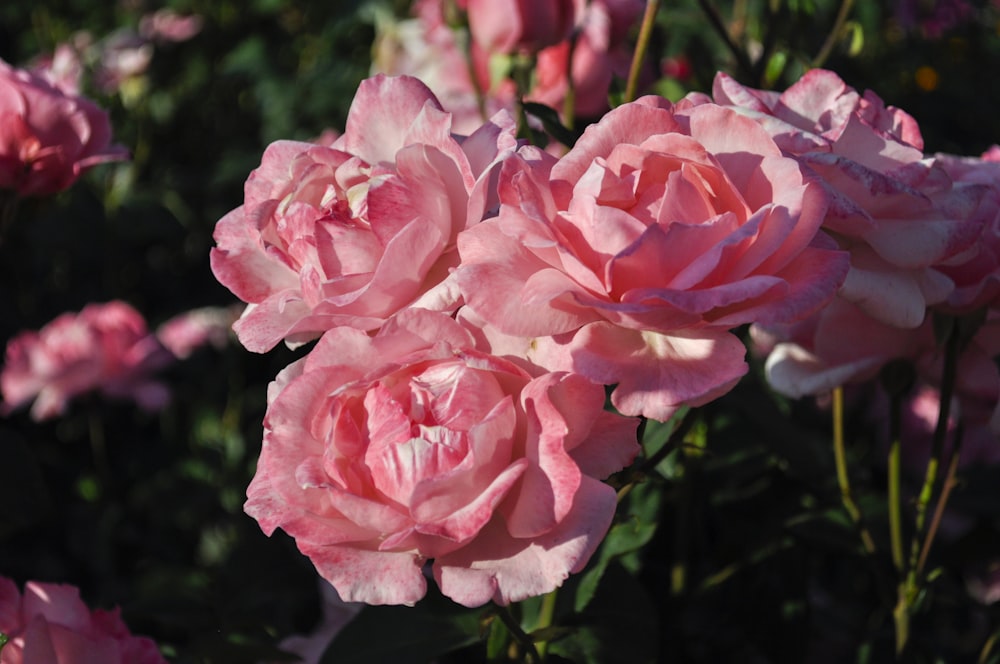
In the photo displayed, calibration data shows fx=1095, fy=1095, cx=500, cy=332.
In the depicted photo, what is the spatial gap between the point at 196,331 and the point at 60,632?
1.35 meters

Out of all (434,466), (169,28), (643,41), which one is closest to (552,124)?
(643,41)

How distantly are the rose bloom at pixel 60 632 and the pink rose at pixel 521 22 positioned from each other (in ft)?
2.31

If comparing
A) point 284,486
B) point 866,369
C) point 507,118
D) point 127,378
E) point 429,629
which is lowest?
point 127,378

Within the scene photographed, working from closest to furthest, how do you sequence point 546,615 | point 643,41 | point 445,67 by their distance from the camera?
point 546,615 < point 643,41 < point 445,67

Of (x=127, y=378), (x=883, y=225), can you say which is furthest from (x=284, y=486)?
(x=127, y=378)

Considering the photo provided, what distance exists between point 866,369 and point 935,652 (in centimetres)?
33

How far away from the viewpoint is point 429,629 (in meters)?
0.78

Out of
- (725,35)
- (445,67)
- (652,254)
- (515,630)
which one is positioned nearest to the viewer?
(652,254)

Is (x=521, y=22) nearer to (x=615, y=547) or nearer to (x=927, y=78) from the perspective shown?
(x=615, y=547)

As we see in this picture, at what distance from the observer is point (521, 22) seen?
44.6 inches

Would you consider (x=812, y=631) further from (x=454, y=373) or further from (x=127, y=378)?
(x=127, y=378)

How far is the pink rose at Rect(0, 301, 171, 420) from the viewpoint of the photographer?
174 cm

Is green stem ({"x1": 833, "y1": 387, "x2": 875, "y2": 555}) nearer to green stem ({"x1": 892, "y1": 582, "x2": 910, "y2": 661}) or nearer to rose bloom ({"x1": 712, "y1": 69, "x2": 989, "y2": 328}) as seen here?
green stem ({"x1": 892, "y1": 582, "x2": 910, "y2": 661})

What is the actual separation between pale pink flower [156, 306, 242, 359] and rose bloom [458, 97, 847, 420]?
1.45m
